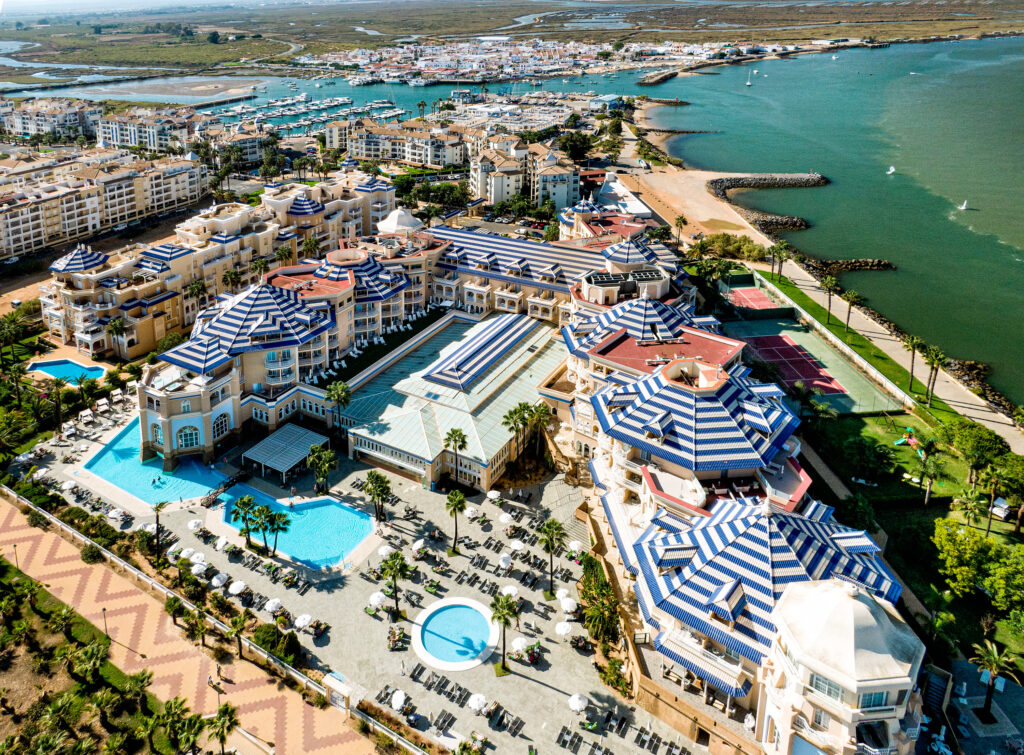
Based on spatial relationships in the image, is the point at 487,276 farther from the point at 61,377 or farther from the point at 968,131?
the point at 968,131

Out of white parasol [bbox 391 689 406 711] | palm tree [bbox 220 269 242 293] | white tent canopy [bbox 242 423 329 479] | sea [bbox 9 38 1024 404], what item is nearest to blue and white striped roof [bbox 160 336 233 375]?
white tent canopy [bbox 242 423 329 479]

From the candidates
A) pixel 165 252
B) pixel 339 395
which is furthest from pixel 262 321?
pixel 165 252

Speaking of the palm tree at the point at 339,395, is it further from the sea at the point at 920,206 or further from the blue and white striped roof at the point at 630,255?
the sea at the point at 920,206

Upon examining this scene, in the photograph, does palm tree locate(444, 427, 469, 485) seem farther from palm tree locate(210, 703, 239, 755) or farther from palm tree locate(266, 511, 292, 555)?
palm tree locate(210, 703, 239, 755)

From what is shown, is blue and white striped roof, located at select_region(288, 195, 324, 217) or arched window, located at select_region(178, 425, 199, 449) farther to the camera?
blue and white striped roof, located at select_region(288, 195, 324, 217)

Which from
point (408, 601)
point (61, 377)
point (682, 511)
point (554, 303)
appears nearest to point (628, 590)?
point (682, 511)

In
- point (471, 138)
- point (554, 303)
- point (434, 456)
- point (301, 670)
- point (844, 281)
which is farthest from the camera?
point (471, 138)
